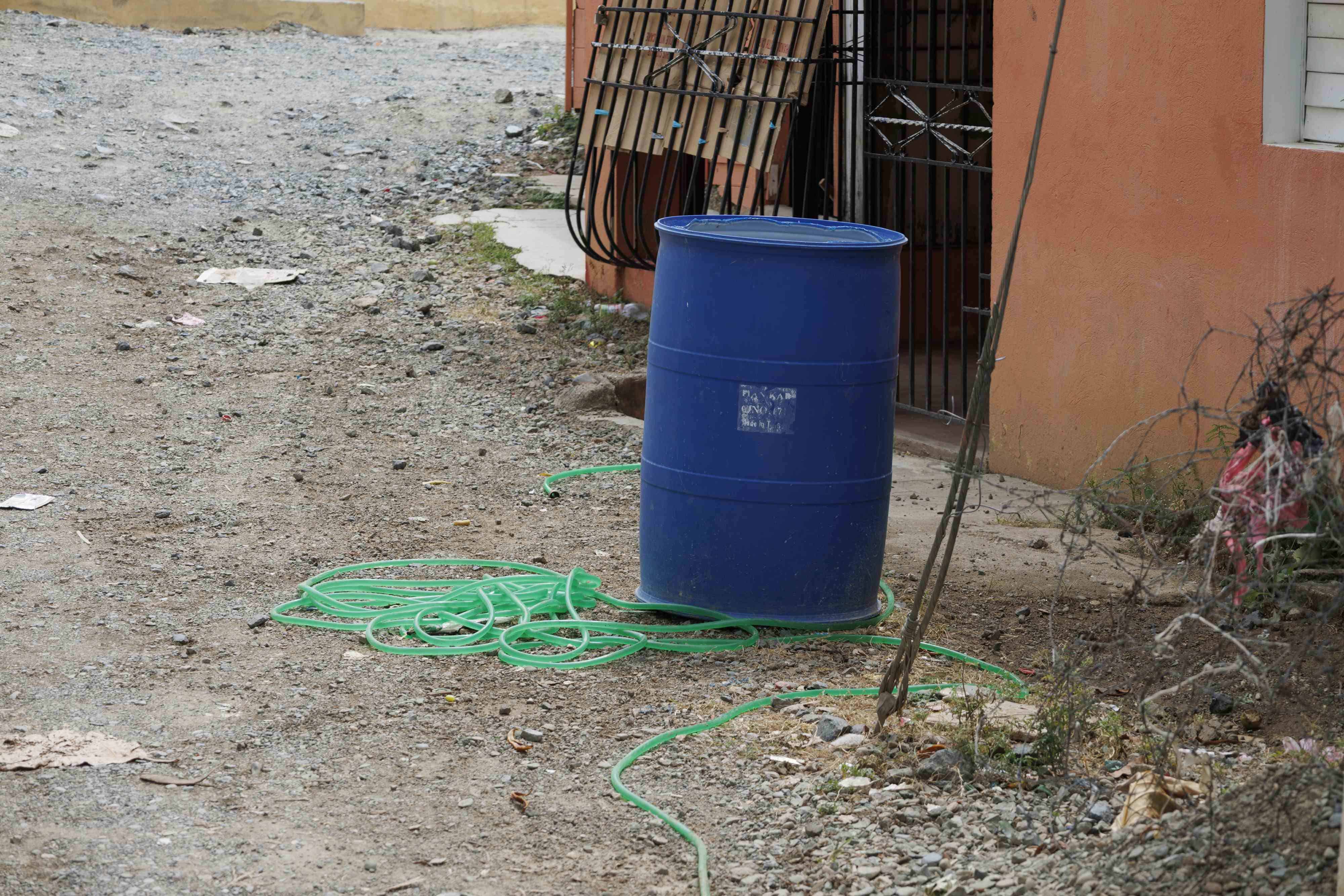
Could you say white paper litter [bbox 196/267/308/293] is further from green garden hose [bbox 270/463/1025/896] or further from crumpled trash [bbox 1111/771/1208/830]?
crumpled trash [bbox 1111/771/1208/830]

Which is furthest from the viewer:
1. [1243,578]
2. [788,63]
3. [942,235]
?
[942,235]

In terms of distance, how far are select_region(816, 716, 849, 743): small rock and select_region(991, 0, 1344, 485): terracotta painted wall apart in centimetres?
219

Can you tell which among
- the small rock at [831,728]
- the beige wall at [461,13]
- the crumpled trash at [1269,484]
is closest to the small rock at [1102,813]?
the crumpled trash at [1269,484]

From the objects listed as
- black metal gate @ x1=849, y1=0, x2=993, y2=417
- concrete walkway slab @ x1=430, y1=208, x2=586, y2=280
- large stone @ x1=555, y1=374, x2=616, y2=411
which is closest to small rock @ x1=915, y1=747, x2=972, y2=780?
black metal gate @ x1=849, y1=0, x2=993, y2=417

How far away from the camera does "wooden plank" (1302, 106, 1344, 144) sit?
4.64 meters

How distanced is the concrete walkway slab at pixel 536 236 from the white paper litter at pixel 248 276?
1414 millimetres

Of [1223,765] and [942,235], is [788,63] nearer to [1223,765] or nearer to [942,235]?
[942,235]

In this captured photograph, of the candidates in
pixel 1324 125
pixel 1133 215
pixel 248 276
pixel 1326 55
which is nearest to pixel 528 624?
pixel 1133 215

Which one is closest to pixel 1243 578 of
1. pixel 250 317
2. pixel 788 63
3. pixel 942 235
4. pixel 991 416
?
pixel 991 416

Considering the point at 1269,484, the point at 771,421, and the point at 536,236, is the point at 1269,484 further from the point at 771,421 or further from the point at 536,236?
the point at 536,236

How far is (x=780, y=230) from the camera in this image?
4434mm

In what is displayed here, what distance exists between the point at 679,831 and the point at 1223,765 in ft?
3.80

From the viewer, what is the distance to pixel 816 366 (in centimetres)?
395

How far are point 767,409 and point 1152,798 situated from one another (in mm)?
1524
